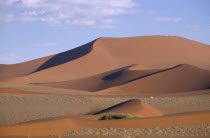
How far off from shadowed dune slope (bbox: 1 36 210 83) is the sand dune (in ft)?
167

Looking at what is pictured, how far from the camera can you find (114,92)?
42.0 m

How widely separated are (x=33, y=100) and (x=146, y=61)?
46.2 meters

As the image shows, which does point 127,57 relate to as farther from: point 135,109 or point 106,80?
point 135,109

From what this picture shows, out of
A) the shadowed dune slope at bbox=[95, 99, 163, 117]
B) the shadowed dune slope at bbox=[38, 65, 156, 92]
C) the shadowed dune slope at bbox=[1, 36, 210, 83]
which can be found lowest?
the shadowed dune slope at bbox=[95, 99, 163, 117]

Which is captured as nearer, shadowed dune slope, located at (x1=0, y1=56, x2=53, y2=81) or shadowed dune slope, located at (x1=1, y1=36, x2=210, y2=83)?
shadowed dune slope, located at (x1=1, y1=36, x2=210, y2=83)

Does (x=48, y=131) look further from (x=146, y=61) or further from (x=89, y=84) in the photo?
(x=146, y=61)

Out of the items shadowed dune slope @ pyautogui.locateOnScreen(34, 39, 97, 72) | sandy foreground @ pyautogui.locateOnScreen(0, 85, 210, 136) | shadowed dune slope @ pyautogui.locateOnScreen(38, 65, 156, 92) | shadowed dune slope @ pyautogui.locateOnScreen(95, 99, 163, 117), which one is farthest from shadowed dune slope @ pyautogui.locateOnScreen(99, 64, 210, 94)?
shadowed dune slope @ pyautogui.locateOnScreen(34, 39, 97, 72)

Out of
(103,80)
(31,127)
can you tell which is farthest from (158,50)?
(31,127)

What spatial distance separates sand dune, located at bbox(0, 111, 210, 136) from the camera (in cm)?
1209

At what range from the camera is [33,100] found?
25.6m

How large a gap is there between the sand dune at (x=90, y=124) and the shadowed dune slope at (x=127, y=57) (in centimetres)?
5089

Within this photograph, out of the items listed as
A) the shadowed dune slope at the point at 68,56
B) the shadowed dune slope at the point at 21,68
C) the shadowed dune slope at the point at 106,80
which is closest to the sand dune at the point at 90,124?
the shadowed dune slope at the point at 106,80

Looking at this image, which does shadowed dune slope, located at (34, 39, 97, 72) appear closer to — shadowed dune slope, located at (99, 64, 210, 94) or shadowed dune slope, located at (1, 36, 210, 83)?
shadowed dune slope, located at (1, 36, 210, 83)

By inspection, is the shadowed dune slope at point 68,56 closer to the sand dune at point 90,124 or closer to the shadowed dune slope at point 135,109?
the shadowed dune slope at point 135,109
